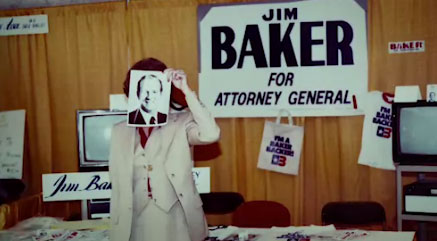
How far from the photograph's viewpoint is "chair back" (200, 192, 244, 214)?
3.86 meters

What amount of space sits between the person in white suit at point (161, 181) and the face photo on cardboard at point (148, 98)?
4 centimetres

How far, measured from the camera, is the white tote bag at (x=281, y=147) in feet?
13.0

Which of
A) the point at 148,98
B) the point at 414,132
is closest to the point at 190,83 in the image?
the point at 414,132

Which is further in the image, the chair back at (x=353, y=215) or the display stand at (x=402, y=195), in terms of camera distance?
the chair back at (x=353, y=215)

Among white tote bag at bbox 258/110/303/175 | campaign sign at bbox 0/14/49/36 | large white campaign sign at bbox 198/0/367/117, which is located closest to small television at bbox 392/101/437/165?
large white campaign sign at bbox 198/0/367/117

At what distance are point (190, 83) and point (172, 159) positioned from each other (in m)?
2.14

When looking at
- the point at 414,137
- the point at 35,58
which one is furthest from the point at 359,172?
the point at 35,58

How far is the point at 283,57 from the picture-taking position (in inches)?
155

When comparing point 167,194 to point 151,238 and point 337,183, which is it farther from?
point 337,183

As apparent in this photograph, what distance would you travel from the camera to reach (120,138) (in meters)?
2.09

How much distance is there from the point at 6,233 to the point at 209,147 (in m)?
1.69

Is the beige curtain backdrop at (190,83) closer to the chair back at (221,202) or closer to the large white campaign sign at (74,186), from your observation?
the chair back at (221,202)

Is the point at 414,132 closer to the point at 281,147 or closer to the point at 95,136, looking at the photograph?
the point at 281,147

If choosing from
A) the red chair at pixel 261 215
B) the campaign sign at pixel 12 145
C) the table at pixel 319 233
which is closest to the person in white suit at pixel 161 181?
the table at pixel 319 233
